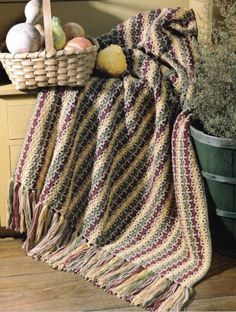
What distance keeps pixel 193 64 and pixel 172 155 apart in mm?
316

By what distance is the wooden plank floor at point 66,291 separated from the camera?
5.61 feet

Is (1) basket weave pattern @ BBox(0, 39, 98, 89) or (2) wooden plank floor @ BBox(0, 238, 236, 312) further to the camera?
(1) basket weave pattern @ BBox(0, 39, 98, 89)

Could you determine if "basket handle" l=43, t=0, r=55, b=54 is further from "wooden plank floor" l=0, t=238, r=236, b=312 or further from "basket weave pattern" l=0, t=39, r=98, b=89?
"wooden plank floor" l=0, t=238, r=236, b=312

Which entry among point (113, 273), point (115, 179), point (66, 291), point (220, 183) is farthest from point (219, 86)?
point (66, 291)

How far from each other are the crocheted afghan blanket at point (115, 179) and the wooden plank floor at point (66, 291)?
0.05m

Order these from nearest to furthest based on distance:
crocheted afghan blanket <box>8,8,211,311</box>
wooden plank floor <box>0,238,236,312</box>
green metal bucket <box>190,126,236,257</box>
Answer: wooden plank floor <box>0,238,236,312</box>, green metal bucket <box>190,126,236,257</box>, crocheted afghan blanket <box>8,8,211,311</box>

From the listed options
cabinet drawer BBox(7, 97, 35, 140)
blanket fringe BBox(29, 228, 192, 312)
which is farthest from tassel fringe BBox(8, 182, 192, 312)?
cabinet drawer BBox(7, 97, 35, 140)

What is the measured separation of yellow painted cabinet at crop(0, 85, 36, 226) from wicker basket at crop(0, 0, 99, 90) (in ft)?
0.18

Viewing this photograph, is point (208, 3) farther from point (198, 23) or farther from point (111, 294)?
point (111, 294)

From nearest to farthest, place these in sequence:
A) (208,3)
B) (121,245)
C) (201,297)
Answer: (201,297) → (121,245) → (208,3)

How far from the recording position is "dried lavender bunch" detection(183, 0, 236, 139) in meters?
1.83

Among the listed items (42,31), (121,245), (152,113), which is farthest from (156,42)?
(121,245)

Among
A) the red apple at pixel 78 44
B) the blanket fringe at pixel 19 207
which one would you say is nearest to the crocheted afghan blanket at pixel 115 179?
the blanket fringe at pixel 19 207

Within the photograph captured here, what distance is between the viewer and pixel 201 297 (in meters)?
1.75
